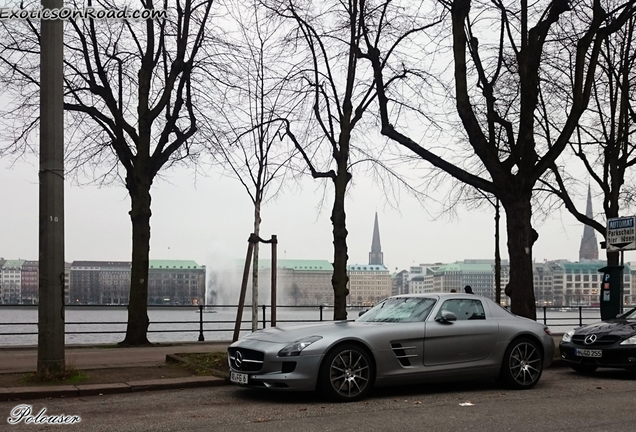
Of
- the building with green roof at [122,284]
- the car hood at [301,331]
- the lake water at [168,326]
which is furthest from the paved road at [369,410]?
the building with green roof at [122,284]

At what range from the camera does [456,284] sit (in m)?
49.1

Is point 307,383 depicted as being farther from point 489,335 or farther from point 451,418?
point 489,335

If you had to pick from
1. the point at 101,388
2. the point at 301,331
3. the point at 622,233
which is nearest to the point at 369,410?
the point at 301,331

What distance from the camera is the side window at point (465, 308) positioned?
10820 millimetres

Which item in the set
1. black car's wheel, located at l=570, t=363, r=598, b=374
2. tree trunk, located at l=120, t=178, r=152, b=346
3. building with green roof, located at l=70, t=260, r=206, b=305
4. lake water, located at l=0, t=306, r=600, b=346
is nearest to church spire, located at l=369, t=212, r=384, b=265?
lake water, located at l=0, t=306, r=600, b=346

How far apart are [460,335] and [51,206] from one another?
227 inches

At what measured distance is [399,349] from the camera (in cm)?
998

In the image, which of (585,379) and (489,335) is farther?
(585,379)

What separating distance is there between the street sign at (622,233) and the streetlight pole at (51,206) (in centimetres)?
1289

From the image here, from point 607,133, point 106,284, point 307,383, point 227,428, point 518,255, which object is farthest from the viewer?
point 106,284

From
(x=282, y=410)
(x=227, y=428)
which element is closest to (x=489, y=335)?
(x=282, y=410)

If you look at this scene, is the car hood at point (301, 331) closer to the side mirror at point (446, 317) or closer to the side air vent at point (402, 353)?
the side air vent at point (402, 353)

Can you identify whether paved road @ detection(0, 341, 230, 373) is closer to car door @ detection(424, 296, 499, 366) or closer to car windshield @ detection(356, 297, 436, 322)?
car windshield @ detection(356, 297, 436, 322)

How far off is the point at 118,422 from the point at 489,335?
526 centimetres
